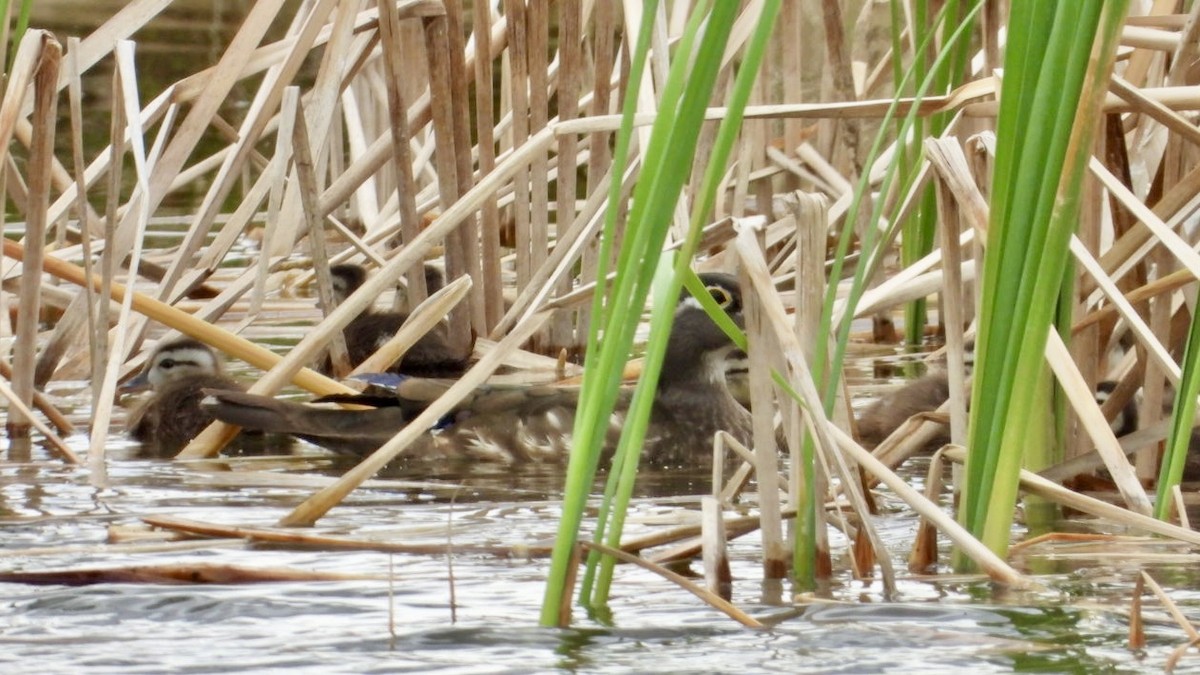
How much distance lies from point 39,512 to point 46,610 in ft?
→ 3.48

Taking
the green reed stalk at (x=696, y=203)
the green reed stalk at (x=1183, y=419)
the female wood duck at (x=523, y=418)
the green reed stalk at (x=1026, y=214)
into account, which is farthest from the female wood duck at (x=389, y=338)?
the green reed stalk at (x=696, y=203)

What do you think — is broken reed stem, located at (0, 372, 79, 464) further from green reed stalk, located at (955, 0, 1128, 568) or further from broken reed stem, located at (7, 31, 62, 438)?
green reed stalk, located at (955, 0, 1128, 568)

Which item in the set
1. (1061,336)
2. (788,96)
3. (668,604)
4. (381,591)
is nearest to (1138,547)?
(1061,336)

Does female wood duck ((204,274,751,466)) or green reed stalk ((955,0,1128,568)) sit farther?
female wood duck ((204,274,751,466))

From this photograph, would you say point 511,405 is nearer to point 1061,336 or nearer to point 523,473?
point 523,473

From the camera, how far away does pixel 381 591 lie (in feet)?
10.9

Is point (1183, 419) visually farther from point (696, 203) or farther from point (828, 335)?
point (696, 203)

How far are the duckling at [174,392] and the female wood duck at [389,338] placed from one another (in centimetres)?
65

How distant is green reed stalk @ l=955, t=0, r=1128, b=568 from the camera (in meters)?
2.62

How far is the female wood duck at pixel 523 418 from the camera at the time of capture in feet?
16.9

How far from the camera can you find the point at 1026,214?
2.75 meters

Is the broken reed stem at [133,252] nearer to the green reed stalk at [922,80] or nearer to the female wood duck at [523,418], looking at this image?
the female wood duck at [523,418]

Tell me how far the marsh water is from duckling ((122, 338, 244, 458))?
4.23 feet

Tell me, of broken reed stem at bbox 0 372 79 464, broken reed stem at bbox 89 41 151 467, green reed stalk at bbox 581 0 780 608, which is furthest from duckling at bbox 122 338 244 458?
green reed stalk at bbox 581 0 780 608
